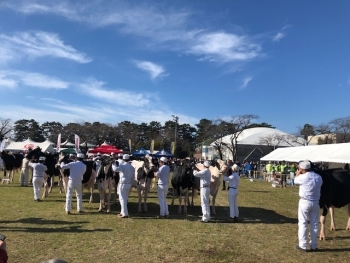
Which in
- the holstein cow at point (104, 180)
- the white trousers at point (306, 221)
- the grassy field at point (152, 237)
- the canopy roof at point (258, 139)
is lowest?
the grassy field at point (152, 237)

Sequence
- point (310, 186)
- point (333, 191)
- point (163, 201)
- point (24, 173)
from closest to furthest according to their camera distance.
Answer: point (310, 186), point (333, 191), point (163, 201), point (24, 173)

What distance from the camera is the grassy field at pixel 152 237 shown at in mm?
6889

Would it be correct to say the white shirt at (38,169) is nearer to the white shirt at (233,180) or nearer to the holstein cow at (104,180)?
the holstein cow at (104,180)

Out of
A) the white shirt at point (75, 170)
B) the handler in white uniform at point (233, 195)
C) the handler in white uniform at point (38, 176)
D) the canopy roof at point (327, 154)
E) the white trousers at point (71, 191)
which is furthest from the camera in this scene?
the canopy roof at point (327, 154)

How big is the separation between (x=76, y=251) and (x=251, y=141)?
66853 millimetres

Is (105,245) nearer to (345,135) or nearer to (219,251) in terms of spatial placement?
(219,251)

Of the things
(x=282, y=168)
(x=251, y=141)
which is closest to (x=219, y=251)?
(x=282, y=168)

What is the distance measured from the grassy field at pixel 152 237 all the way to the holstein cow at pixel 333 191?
30.6 inches

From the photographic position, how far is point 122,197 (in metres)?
10.7

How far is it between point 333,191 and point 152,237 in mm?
5165

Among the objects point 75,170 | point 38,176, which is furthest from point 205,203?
point 38,176

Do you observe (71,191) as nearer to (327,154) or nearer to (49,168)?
(49,168)

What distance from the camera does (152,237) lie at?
8.34 metres

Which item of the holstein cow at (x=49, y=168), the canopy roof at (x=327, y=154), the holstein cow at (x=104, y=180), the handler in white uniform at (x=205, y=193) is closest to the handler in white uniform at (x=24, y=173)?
the holstein cow at (x=49, y=168)
